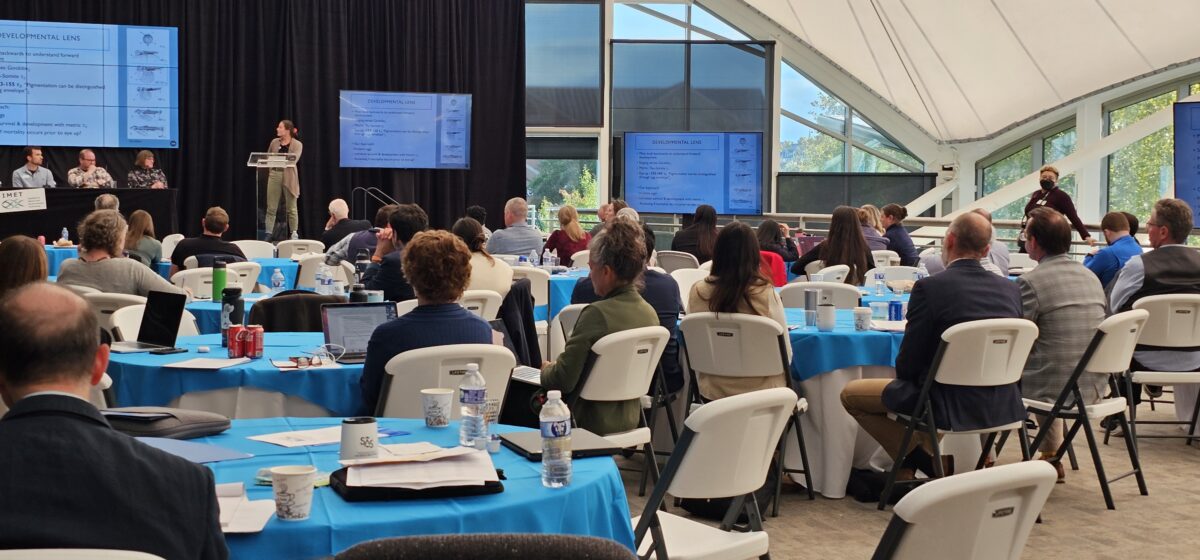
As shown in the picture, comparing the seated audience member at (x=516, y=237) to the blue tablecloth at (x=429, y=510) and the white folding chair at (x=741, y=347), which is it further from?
the blue tablecloth at (x=429, y=510)

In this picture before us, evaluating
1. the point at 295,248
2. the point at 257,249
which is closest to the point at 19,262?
the point at 295,248

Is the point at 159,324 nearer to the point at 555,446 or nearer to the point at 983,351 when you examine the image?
the point at 555,446

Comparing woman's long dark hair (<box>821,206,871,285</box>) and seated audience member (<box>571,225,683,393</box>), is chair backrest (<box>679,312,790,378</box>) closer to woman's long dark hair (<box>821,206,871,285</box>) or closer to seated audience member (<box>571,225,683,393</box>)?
seated audience member (<box>571,225,683,393</box>)

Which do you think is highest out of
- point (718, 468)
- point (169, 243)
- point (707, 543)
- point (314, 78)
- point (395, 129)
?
point (314, 78)

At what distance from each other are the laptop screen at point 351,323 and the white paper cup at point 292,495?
2292 millimetres

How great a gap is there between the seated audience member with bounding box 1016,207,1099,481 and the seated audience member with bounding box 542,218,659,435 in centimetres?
201

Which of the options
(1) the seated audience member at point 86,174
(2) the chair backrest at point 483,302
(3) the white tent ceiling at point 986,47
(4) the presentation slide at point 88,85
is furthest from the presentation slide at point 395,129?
(2) the chair backrest at point 483,302

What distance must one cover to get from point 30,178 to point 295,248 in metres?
4.08

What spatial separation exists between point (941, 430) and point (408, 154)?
12.2 metres

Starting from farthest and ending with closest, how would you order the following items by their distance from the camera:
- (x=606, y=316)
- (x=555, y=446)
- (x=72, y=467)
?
1. (x=606, y=316)
2. (x=555, y=446)
3. (x=72, y=467)

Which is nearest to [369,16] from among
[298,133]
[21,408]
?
[298,133]

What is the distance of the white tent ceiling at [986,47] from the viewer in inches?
583

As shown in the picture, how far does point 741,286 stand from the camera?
5.09 metres

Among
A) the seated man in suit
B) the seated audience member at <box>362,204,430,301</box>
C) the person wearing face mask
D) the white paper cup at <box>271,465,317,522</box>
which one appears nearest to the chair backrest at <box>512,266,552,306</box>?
the seated audience member at <box>362,204,430,301</box>
